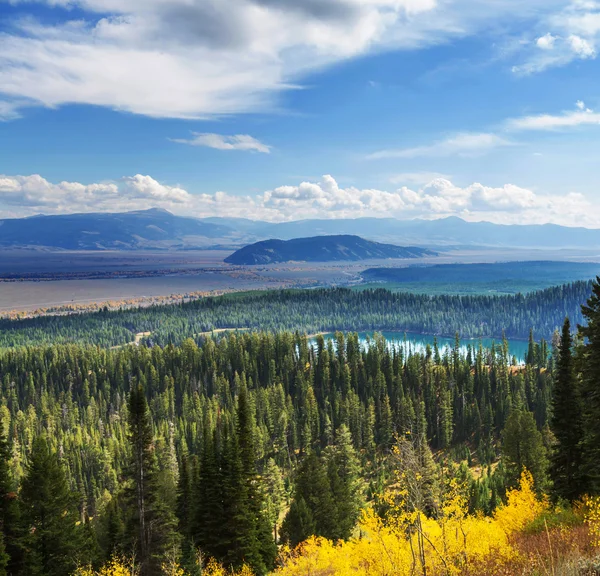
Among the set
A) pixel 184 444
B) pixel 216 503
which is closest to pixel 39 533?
pixel 216 503

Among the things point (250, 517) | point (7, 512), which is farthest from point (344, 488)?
point (7, 512)

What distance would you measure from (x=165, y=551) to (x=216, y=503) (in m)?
6.72

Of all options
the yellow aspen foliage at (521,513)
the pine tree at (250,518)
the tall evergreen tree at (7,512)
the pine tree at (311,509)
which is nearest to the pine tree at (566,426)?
the yellow aspen foliage at (521,513)

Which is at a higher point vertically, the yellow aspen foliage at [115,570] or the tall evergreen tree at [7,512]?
the tall evergreen tree at [7,512]

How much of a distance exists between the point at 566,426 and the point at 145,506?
3964 cm

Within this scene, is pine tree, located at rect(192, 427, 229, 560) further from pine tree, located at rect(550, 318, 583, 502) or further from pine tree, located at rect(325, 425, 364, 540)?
pine tree, located at rect(550, 318, 583, 502)

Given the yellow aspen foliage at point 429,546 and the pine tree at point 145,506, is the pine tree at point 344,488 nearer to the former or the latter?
the yellow aspen foliage at point 429,546

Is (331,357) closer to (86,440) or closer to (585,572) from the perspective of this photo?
(86,440)

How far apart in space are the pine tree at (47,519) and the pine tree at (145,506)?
5858 millimetres

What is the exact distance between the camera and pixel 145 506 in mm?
48531

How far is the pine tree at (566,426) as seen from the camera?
4497cm

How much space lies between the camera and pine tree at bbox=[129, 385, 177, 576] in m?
48.1

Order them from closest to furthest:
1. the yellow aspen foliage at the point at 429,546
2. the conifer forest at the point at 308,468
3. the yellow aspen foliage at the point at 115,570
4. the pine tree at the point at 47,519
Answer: the yellow aspen foliage at the point at 429,546, the conifer forest at the point at 308,468, the yellow aspen foliage at the point at 115,570, the pine tree at the point at 47,519

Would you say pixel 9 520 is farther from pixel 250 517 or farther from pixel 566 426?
pixel 566 426
